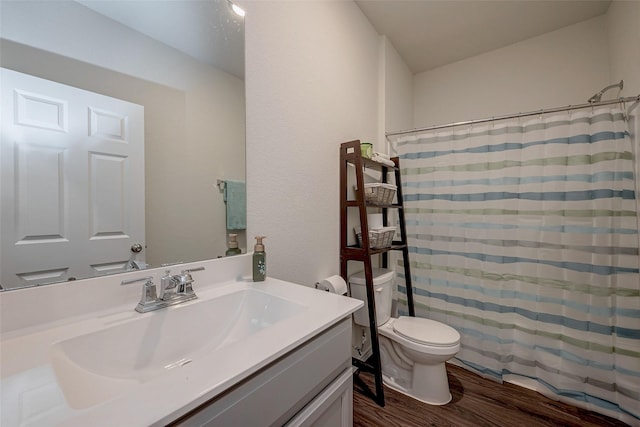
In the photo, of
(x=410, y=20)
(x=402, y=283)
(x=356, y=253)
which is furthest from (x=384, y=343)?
(x=410, y=20)

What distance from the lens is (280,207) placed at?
48.8 inches

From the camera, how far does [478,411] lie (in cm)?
141

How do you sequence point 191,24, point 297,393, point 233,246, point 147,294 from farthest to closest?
point 233,246
point 191,24
point 147,294
point 297,393

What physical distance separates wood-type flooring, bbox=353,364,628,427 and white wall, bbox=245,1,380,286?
80 centimetres

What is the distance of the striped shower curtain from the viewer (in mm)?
1380

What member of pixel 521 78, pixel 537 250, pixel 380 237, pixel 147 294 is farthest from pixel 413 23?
pixel 147 294

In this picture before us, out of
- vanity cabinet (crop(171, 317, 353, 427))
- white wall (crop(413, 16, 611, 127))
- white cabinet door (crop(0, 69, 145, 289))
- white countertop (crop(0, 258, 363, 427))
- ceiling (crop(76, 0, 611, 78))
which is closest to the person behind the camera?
white countertop (crop(0, 258, 363, 427))

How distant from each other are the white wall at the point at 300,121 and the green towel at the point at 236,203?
0.03 meters

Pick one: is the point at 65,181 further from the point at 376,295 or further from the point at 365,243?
the point at 376,295

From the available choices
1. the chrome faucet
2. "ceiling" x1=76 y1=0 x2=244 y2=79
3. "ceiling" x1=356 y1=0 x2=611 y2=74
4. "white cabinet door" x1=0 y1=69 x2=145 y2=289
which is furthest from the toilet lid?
"ceiling" x1=356 y1=0 x2=611 y2=74

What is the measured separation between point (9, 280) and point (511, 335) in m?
2.37

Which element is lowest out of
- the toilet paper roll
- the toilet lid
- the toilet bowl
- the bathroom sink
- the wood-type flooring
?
the wood-type flooring

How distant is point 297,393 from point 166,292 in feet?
1.61

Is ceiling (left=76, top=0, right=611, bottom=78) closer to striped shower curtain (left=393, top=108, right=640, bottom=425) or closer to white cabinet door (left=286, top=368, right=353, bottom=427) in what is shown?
striped shower curtain (left=393, top=108, right=640, bottom=425)
